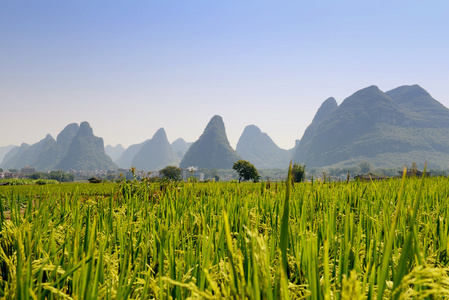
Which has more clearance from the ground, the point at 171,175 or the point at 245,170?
the point at 171,175

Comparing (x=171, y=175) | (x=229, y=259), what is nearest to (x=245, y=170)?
(x=171, y=175)

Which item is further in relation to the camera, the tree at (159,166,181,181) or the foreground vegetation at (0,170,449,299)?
the tree at (159,166,181,181)

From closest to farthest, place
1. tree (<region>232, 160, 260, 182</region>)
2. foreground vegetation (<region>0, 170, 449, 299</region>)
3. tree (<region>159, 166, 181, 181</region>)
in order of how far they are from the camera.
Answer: foreground vegetation (<region>0, 170, 449, 299</region>) < tree (<region>159, 166, 181, 181</region>) < tree (<region>232, 160, 260, 182</region>)

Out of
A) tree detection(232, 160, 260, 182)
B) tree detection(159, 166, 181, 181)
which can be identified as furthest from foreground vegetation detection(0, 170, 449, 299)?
tree detection(232, 160, 260, 182)

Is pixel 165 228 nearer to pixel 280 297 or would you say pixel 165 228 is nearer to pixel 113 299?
pixel 113 299

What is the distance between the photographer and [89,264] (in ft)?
3.52

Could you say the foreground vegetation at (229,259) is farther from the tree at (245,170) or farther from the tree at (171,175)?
the tree at (245,170)

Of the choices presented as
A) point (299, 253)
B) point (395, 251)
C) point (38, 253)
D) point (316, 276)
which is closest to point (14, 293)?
point (38, 253)

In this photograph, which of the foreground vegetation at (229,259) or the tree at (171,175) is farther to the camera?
the tree at (171,175)

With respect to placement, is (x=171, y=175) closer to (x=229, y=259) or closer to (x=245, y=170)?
(x=229, y=259)

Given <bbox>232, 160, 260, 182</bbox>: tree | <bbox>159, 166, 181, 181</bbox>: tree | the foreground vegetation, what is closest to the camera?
the foreground vegetation

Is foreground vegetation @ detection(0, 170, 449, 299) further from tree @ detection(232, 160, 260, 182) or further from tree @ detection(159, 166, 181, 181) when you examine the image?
tree @ detection(232, 160, 260, 182)

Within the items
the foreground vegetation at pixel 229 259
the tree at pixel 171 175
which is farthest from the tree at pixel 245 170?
the foreground vegetation at pixel 229 259

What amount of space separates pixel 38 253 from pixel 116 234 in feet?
1.88
